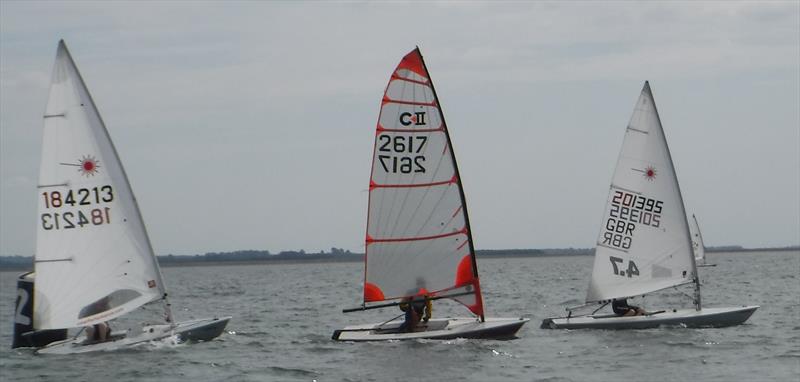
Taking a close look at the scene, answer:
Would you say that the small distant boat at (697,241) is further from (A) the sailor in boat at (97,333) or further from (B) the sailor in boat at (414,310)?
(A) the sailor in boat at (97,333)

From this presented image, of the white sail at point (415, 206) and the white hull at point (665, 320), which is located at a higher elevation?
the white sail at point (415, 206)

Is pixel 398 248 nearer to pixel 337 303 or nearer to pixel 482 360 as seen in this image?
pixel 482 360

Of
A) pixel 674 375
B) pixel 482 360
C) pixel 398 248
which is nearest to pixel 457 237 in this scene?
pixel 398 248

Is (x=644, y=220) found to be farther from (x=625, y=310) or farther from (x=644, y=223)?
(x=625, y=310)

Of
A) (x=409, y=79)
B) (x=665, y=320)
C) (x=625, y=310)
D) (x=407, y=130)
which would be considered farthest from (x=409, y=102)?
(x=665, y=320)

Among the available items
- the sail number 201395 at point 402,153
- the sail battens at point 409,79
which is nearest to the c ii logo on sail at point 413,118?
the sail number 201395 at point 402,153

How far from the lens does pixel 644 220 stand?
1219 inches

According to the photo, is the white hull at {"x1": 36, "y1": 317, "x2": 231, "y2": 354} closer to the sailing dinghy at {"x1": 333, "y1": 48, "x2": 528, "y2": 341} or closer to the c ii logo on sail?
the sailing dinghy at {"x1": 333, "y1": 48, "x2": 528, "y2": 341}

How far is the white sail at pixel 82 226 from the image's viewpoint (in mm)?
25453

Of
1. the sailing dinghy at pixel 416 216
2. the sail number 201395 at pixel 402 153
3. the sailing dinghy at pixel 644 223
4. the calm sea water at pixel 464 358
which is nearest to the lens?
the calm sea water at pixel 464 358

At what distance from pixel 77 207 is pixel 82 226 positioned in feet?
1.48

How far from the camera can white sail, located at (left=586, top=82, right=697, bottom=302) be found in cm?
A: 3070

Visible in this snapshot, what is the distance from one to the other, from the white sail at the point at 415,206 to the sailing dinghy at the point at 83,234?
4914mm

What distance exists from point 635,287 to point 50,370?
14532 mm
